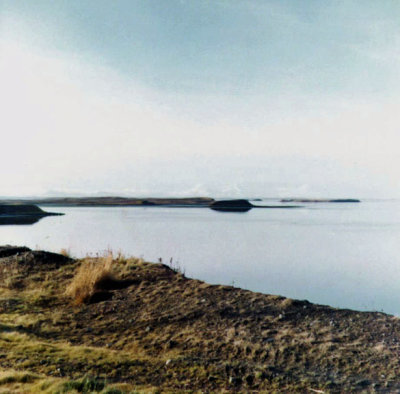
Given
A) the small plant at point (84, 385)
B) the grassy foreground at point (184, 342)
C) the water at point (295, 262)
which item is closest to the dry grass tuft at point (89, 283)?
the grassy foreground at point (184, 342)

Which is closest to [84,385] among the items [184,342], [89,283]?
Result: [184,342]

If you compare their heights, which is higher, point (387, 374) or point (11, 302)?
point (387, 374)

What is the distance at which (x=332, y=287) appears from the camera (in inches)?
512

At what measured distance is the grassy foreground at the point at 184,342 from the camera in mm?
5043

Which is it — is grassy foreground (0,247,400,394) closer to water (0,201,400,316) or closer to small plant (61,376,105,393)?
small plant (61,376,105,393)

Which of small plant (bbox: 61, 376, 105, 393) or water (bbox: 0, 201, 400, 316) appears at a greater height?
small plant (bbox: 61, 376, 105, 393)

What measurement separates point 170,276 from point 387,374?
6631 mm

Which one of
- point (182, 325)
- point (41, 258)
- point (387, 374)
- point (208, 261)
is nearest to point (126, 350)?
point (182, 325)

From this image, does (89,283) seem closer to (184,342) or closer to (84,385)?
(184,342)

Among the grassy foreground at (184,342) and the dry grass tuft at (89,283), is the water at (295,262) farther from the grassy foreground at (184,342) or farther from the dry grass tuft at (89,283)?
the dry grass tuft at (89,283)

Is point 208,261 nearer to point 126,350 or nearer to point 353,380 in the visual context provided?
point 126,350

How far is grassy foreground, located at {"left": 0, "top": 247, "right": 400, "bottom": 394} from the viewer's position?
A: 5.04 m

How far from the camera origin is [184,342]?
653 cm

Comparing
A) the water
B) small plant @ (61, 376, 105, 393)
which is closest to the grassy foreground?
small plant @ (61, 376, 105, 393)
